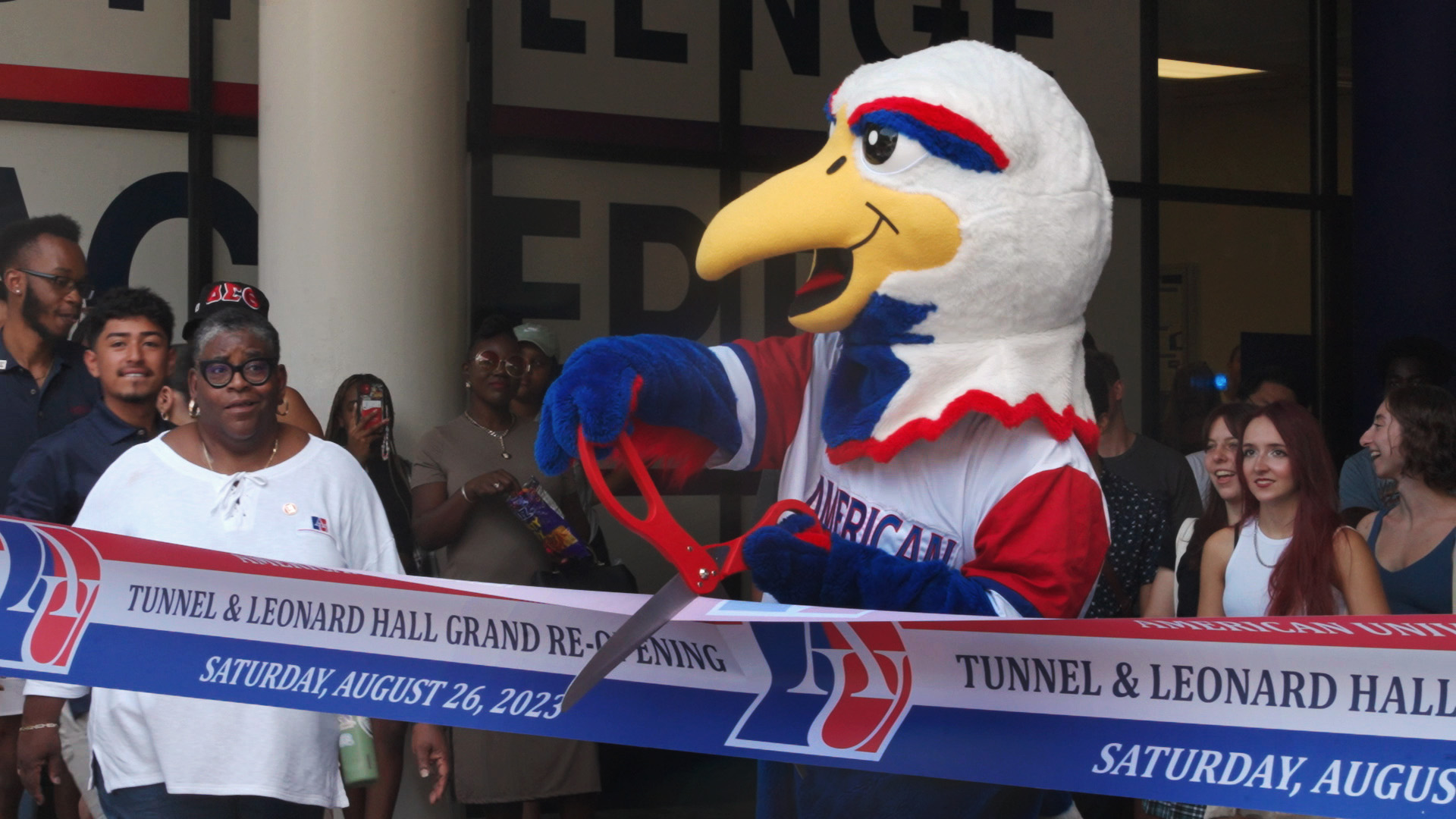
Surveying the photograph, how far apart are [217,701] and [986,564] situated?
169 cm

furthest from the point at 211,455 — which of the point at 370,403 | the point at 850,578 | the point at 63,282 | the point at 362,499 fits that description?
the point at 63,282

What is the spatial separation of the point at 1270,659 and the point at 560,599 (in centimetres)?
124

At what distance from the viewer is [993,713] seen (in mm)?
2562

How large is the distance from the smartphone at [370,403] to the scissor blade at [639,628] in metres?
3.13

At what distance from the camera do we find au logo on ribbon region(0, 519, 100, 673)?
9.78 ft

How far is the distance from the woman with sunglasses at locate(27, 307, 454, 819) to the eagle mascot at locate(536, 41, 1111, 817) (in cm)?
100

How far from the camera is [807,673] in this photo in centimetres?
266

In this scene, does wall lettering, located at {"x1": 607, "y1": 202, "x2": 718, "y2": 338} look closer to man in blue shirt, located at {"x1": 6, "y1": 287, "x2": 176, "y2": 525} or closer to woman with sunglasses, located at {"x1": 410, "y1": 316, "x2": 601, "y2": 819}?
woman with sunglasses, located at {"x1": 410, "y1": 316, "x2": 601, "y2": 819}

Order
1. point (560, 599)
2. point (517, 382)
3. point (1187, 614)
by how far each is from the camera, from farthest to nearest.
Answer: point (517, 382)
point (1187, 614)
point (560, 599)

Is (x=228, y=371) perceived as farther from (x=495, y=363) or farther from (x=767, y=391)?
(x=495, y=363)

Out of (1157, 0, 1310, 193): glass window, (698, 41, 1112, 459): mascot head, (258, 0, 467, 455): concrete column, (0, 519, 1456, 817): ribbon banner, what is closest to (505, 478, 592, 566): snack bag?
(258, 0, 467, 455): concrete column

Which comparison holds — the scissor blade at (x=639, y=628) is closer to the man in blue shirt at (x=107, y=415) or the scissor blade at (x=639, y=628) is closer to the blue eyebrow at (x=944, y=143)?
the blue eyebrow at (x=944, y=143)

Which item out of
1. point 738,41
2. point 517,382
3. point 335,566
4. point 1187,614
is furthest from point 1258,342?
point 335,566

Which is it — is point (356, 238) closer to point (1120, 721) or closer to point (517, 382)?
point (517, 382)
